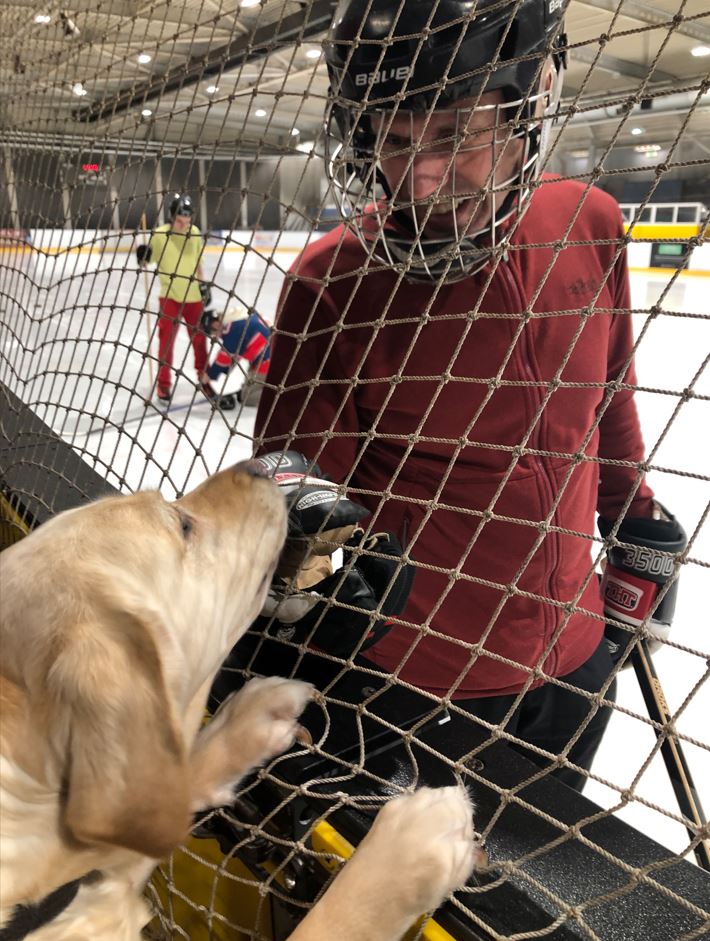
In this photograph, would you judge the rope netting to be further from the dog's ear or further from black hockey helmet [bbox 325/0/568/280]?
the dog's ear

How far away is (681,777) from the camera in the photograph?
1.15 meters

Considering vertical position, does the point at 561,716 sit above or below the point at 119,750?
below

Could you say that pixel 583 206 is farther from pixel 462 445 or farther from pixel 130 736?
pixel 130 736

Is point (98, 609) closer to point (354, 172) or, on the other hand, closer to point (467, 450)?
point (467, 450)

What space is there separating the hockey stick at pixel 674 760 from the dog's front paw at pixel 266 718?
587 mm

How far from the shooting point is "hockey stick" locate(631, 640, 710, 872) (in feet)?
3.69

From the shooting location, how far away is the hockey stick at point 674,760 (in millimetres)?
1125

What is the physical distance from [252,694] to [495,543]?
0.44 metres

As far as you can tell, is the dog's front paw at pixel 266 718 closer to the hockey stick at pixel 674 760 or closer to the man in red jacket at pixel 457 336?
the man in red jacket at pixel 457 336

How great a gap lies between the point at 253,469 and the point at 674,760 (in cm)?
90

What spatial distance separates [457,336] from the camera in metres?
1.02

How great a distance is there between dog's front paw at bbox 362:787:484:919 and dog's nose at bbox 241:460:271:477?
0.49 metres

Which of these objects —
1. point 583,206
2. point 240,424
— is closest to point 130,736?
point 583,206

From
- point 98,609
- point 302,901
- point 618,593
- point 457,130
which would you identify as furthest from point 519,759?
point 457,130
